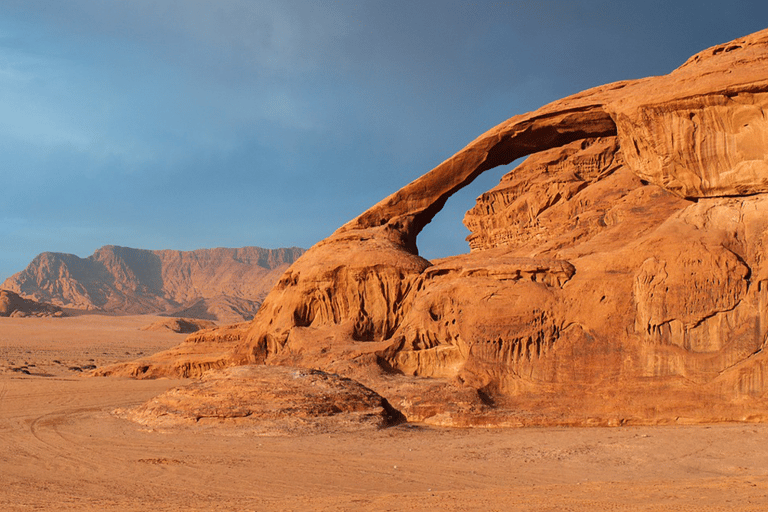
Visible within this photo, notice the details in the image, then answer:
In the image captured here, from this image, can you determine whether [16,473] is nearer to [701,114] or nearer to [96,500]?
[96,500]

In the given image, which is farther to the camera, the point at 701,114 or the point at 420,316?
the point at 420,316

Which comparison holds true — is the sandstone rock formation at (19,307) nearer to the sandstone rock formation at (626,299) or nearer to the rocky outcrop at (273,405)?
the sandstone rock formation at (626,299)

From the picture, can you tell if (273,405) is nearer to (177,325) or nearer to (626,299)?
(626,299)

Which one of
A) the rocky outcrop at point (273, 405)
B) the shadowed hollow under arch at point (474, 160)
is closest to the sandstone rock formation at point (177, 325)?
the shadowed hollow under arch at point (474, 160)

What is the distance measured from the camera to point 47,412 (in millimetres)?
13992

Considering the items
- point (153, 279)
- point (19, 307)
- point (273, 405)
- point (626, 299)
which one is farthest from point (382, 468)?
point (153, 279)

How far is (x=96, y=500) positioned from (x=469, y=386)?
746 cm

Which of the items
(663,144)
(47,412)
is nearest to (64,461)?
(47,412)

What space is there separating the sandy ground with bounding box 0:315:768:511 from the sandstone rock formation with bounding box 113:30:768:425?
1.02 metres

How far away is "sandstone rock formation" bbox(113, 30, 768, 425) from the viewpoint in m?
11.8

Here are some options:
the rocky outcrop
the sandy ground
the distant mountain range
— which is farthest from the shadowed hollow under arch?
the distant mountain range

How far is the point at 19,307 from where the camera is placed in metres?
69.2

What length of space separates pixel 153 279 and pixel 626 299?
136 metres

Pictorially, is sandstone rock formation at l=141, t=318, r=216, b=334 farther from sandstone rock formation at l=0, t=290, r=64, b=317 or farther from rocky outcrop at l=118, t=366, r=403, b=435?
rocky outcrop at l=118, t=366, r=403, b=435
